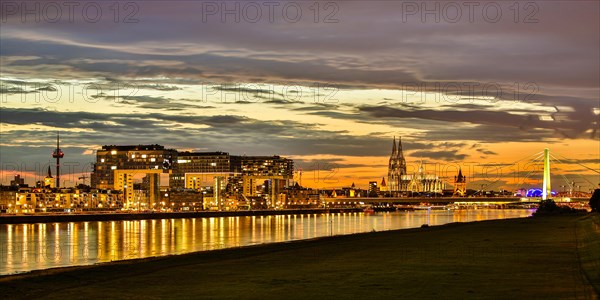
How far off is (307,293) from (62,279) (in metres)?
10.3

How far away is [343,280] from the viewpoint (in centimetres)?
2414

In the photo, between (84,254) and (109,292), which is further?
(84,254)

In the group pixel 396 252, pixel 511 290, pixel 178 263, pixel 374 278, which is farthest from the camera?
pixel 396 252

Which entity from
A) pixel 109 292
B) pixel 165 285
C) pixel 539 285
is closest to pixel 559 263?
pixel 539 285

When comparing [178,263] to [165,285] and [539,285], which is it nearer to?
[165,285]

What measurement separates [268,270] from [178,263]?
7.05m

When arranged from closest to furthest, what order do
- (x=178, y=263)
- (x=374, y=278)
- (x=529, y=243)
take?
(x=374, y=278) → (x=178, y=263) → (x=529, y=243)

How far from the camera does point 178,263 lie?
113 feet

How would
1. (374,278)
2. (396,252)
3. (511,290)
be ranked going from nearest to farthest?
(511,290)
(374,278)
(396,252)

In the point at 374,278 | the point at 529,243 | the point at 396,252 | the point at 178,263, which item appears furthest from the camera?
the point at 529,243

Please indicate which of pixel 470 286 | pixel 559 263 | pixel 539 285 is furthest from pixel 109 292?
pixel 559 263

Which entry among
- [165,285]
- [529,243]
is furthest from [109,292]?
[529,243]

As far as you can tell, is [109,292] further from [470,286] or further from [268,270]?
[470,286]

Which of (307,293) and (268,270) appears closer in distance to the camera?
(307,293)
